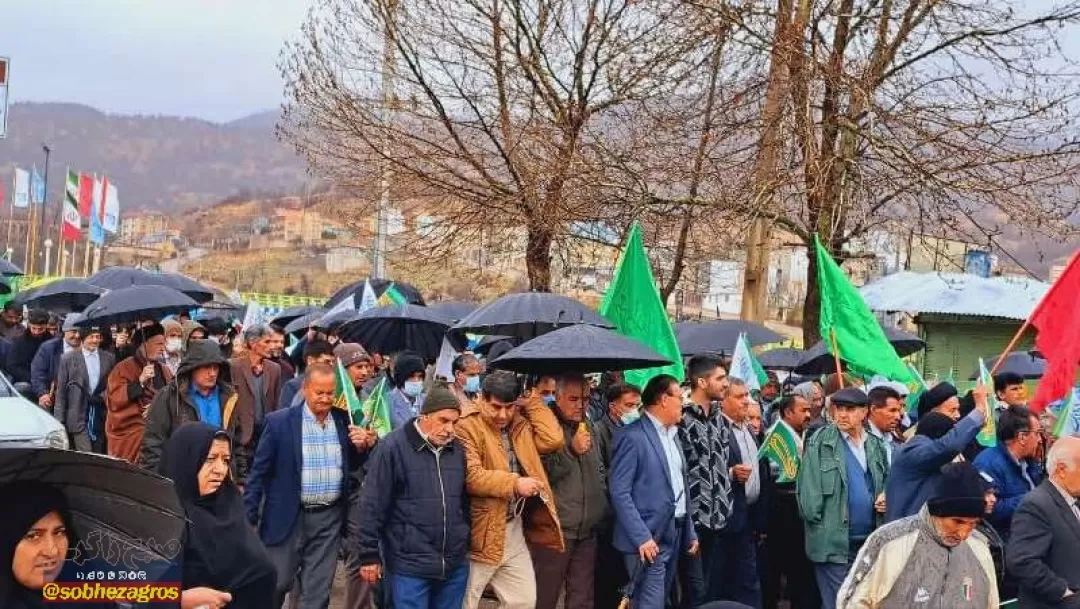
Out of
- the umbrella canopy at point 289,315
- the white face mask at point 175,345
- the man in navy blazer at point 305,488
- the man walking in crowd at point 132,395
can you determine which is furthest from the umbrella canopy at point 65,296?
the man in navy blazer at point 305,488

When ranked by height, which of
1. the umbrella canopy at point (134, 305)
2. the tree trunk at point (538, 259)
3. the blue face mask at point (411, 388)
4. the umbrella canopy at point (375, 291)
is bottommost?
the blue face mask at point (411, 388)

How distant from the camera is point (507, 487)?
732 centimetres

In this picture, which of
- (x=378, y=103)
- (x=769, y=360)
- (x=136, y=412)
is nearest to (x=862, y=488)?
(x=136, y=412)

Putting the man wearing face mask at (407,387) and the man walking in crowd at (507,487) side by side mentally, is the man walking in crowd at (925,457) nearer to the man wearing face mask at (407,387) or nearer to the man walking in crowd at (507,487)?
the man walking in crowd at (507,487)

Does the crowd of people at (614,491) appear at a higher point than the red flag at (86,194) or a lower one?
lower

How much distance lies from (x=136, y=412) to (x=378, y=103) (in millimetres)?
9818

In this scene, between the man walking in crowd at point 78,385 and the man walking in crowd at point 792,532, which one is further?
the man walking in crowd at point 78,385

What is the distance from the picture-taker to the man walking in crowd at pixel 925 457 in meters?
7.11

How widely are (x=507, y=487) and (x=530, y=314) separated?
9.07 ft

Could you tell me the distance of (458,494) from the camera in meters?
7.29

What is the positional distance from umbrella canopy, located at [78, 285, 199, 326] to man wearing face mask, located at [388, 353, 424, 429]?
237 centimetres

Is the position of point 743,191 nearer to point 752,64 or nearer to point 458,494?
point 752,64

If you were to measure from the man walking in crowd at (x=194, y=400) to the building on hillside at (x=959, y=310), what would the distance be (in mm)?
16083

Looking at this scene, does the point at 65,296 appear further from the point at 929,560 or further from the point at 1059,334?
the point at 929,560
